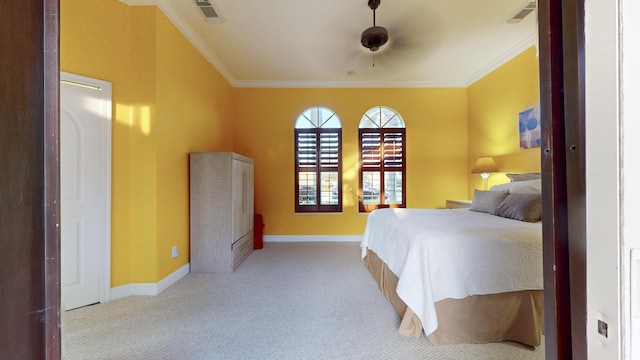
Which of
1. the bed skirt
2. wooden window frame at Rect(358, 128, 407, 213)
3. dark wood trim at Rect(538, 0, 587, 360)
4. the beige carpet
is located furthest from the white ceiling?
the beige carpet

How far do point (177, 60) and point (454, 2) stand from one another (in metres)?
3.02

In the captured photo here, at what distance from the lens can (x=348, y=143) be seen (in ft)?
15.0

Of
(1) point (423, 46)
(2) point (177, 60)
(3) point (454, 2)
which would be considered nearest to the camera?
(3) point (454, 2)

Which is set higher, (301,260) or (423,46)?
(423,46)

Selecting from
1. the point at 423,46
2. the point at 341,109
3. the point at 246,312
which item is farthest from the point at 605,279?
the point at 341,109

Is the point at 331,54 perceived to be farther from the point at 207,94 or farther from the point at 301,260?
the point at 301,260

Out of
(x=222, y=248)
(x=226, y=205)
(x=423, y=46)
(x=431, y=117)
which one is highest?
(x=423, y=46)

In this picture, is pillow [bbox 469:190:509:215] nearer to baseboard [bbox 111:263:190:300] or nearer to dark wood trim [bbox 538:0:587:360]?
dark wood trim [bbox 538:0:587:360]

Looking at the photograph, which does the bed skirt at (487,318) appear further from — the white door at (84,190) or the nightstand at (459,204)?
the white door at (84,190)

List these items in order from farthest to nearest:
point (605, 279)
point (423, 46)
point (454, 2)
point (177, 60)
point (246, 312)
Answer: point (423, 46) < point (177, 60) < point (454, 2) < point (246, 312) < point (605, 279)

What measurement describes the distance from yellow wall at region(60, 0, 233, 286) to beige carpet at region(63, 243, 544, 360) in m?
0.45

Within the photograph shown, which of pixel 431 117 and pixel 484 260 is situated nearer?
pixel 484 260

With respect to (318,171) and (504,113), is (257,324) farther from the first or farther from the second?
(504,113)

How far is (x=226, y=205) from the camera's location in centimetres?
305
